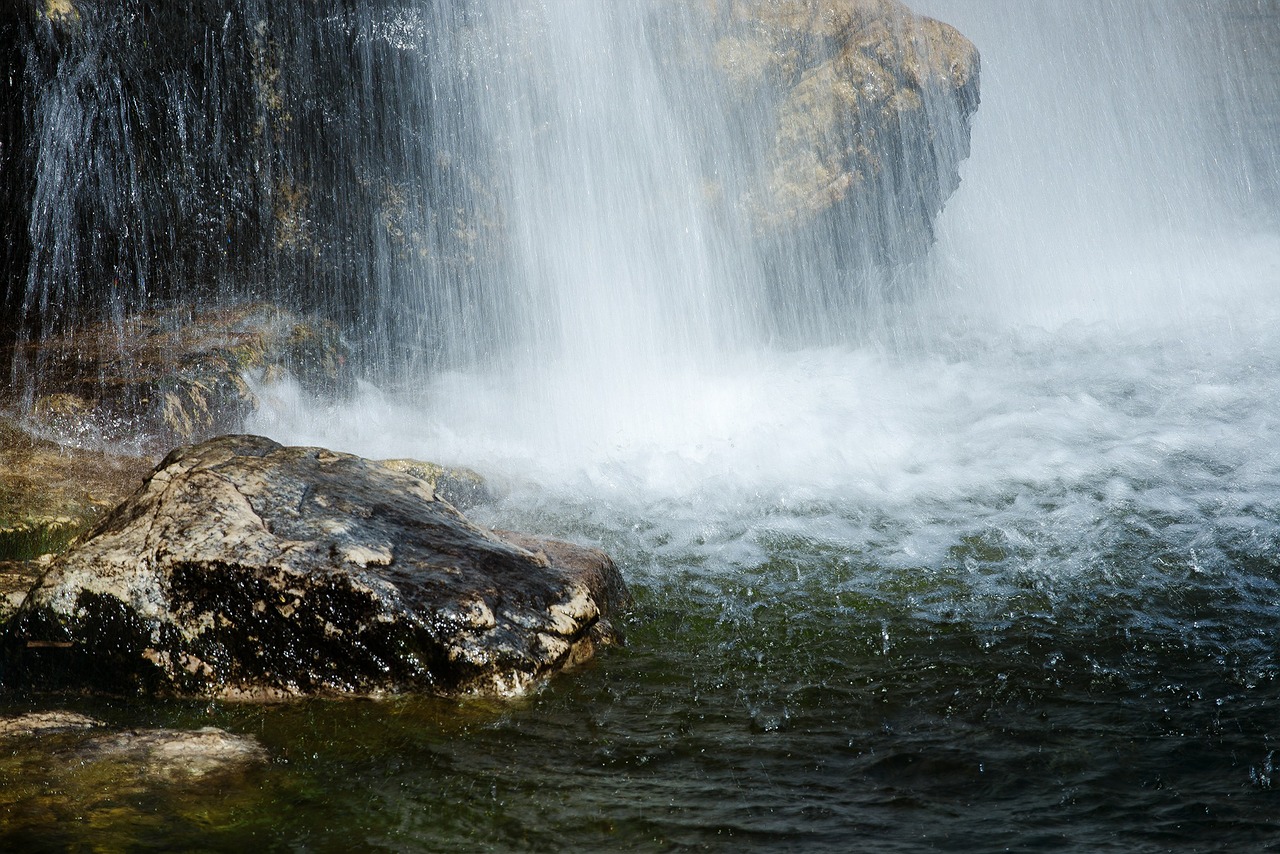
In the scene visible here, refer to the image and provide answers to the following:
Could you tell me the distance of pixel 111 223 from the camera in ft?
32.4

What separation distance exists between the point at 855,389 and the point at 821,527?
502 cm

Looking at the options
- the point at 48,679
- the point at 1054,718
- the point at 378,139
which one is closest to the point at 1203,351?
the point at 1054,718

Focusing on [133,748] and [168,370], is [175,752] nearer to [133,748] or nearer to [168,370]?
[133,748]

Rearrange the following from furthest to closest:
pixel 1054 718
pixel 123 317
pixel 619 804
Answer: pixel 123 317, pixel 1054 718, pixel 619 804

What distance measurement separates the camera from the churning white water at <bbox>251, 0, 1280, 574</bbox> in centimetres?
729

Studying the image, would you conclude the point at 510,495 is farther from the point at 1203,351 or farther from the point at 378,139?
the point at 1203,351

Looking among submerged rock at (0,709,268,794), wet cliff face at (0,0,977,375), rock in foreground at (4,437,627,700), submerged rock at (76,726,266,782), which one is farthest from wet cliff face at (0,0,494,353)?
submerged rock at (76,726,266,782)

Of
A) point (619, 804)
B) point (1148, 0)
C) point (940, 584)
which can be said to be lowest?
point (619, 804)

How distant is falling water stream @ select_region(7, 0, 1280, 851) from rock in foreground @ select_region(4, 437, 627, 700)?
22 centimetres

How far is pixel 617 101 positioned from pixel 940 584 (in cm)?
906

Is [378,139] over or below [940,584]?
over

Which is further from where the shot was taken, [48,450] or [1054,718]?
[48,450]

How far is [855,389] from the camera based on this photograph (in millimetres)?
11555

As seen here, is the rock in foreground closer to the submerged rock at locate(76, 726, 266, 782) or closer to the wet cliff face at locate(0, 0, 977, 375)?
the submerged rock at locate(76, 726, 266, 782)
